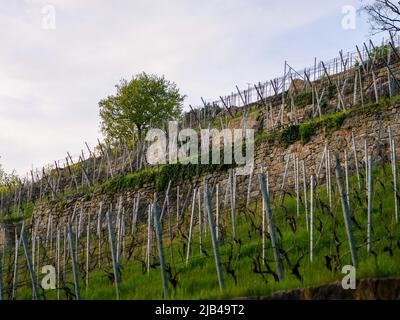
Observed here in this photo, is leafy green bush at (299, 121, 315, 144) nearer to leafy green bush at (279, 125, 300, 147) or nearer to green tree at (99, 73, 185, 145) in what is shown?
leafy green bush at (279, 125, 300, 147)

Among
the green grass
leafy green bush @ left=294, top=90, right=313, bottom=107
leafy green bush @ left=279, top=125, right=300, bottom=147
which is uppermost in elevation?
leafy green bush @ left=294, top=90, right=313, bottom=107

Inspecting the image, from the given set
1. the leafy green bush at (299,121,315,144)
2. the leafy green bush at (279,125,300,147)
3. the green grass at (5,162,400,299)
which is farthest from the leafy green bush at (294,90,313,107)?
the green grass at (5,162,400,299)

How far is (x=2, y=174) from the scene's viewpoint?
47.2m

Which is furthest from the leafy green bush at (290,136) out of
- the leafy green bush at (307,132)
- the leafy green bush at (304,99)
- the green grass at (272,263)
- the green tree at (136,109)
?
the green tree at (136,109)

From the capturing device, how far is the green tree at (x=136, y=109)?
35406 mm

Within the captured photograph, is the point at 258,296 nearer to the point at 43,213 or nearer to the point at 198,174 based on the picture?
the point at 198,174

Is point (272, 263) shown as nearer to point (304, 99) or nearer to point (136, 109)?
point (304, 99)

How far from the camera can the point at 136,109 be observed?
35.7 metres

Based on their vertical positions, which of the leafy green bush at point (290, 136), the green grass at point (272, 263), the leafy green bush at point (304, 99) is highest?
the leafy green bush at point (304, 99)

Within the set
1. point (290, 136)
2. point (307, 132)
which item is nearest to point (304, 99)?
point (290, 136)

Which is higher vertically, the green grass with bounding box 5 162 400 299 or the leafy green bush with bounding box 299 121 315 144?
the leafy green bush with bounding box 299 121 315 144

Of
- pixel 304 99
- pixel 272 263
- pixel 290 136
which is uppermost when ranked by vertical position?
pixel 304 99

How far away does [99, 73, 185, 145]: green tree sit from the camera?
1394 inches

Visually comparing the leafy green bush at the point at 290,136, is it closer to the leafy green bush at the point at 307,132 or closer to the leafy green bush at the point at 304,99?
the leafy green bush at the point at 307,132
